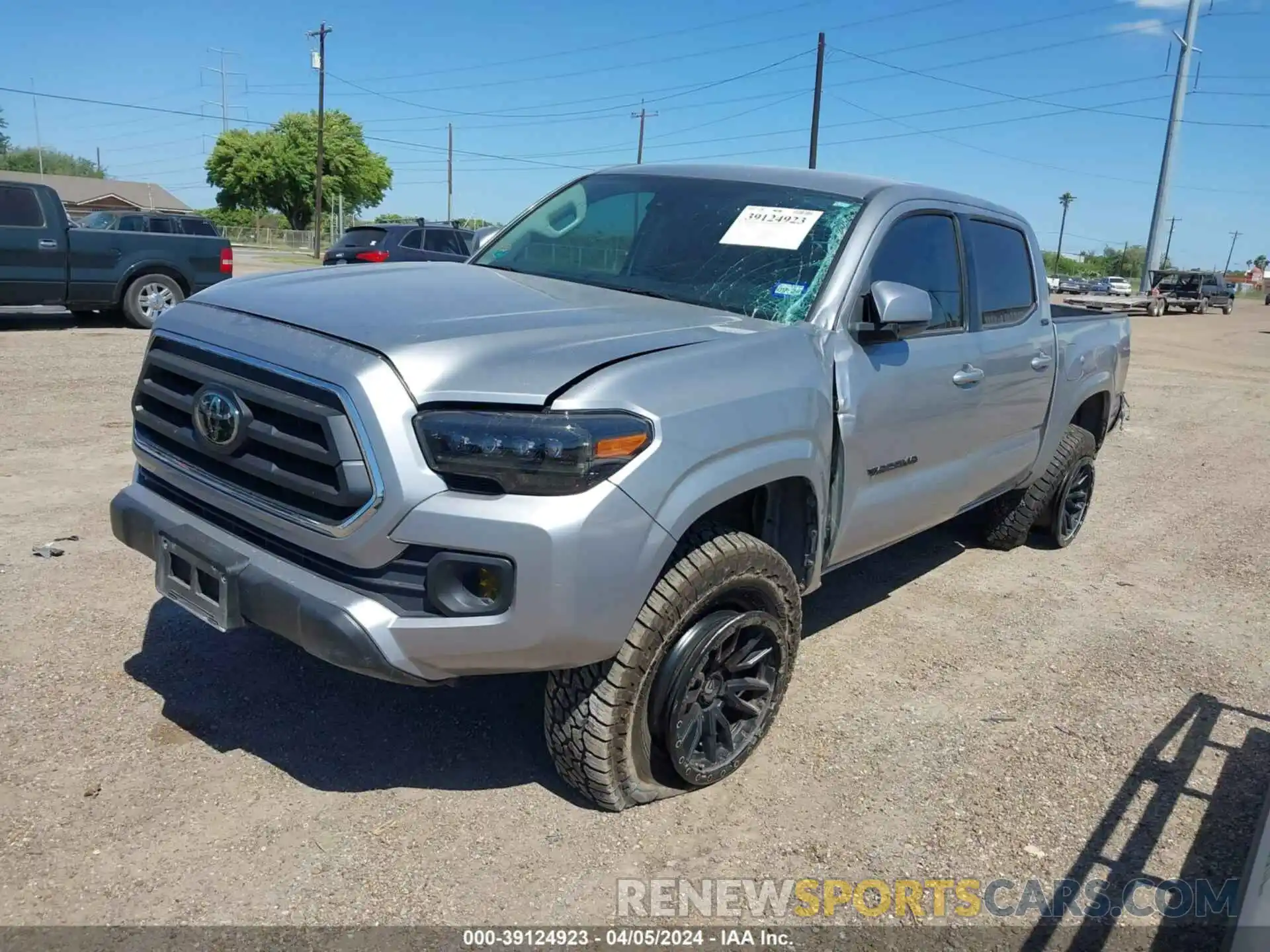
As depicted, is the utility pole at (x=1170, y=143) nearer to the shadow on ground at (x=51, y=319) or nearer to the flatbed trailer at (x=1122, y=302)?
the flatbed trailer at (x=1122, y=302)

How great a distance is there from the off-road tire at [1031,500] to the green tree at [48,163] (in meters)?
106

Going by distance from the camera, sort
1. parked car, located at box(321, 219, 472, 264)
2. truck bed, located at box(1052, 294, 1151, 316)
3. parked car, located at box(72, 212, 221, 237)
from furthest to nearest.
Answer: truck bed, located at box(1052, 294, 1151, 316)
parked car, located at box(321, 219, 472, 264)
parked car, located at box(72, 212, 221, 237)

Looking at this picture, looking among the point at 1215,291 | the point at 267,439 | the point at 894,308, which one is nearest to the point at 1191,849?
the point at 894,308

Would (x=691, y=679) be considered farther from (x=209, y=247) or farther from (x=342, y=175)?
(x=342, y=175)

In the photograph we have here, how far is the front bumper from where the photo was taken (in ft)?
8.02

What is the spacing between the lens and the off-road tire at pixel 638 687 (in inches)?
109

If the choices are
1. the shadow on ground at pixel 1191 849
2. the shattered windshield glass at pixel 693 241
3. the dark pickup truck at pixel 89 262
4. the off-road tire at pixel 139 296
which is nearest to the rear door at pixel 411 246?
the dark pickup truck at pixel 89 262

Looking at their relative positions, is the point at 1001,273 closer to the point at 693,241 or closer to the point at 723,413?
the point at 693,241

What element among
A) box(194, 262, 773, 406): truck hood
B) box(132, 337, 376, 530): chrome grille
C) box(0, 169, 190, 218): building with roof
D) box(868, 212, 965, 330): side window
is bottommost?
box(132, 337, 376, 530): chrome grille

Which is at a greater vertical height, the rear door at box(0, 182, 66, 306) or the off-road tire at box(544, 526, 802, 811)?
the rear door at box(0, 182, 66, 306)

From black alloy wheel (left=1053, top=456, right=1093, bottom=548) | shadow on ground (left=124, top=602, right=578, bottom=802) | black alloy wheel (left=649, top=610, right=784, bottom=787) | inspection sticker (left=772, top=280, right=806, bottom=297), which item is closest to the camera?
black alloy wheel (left=649, top=610, right=784, bottom=787)

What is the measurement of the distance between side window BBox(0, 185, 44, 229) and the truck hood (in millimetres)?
10295

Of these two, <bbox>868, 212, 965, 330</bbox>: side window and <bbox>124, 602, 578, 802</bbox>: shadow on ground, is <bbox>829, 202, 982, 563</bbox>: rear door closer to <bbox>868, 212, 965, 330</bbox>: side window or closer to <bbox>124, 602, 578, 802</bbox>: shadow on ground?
<bbox>868, 212, 965, 330</bbox>: side window

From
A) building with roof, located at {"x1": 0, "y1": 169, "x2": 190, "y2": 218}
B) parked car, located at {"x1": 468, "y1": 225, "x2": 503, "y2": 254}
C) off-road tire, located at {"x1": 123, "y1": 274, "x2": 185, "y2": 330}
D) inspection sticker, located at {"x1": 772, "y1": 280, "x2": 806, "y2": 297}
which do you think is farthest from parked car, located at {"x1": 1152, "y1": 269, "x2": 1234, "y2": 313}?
building with roof, located at {"x1": 0, "y1": 169, "x2": 190, "y2": 218}
